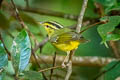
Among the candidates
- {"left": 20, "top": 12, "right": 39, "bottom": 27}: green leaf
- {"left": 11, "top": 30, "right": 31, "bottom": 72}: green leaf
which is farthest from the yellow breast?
{"left": 20, "top": 12, "right": 39, "bottom": 27}: green leaf

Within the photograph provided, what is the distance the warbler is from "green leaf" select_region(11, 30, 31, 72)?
0.33 m

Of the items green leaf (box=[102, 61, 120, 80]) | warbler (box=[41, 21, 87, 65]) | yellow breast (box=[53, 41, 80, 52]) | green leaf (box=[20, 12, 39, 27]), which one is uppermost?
green leaf (box=[20, 12, 39, 27])

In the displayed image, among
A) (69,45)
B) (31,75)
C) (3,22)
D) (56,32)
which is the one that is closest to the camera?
(31,75)

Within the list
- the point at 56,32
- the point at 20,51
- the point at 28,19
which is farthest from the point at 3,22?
the point at 20,51

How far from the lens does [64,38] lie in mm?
1307

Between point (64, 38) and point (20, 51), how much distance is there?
1.46ft

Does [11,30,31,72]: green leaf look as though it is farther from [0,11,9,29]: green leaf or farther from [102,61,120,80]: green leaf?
[0,11,9,29]: green leaf

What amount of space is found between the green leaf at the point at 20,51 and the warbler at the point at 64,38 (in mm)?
328

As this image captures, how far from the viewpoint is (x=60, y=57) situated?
1.83 m

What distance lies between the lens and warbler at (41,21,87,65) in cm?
123

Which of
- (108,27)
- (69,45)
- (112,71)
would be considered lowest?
(112,71)

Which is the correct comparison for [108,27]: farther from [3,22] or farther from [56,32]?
[3,22]

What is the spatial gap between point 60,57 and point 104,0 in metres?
0.48

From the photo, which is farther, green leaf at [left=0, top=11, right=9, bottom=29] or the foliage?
green leaf at [left=0, top=11, right=9, bottom=29]
